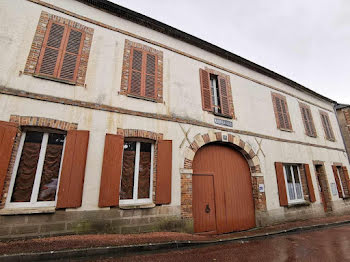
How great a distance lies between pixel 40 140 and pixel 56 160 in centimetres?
59

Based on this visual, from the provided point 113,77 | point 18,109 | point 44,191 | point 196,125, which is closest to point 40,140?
point 18,109

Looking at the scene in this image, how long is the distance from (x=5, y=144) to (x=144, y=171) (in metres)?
3.06

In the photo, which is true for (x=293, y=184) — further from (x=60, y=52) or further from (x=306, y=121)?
(x=60, y=52)

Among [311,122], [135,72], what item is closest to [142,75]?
[135,72]

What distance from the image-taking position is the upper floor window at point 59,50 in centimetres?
446

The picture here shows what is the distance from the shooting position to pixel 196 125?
6.00 metres

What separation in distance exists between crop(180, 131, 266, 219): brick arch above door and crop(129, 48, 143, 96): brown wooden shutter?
2.44 metres

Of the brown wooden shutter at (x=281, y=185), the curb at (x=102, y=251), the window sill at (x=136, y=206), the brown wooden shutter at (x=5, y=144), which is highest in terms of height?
the brown wooden shutter at (x=5, y=144)

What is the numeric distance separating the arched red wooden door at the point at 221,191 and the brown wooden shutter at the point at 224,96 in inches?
55.1

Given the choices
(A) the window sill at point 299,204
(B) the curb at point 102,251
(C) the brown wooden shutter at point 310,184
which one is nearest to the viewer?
(B) the curb at point 102,251

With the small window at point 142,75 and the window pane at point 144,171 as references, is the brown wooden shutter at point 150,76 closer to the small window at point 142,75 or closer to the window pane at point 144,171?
the small window at point 142,75

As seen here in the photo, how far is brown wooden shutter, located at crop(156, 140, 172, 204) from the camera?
4751mm

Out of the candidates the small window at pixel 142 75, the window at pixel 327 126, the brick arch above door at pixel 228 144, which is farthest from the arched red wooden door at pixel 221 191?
the window at pixel 327 126

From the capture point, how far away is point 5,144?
360 cm
